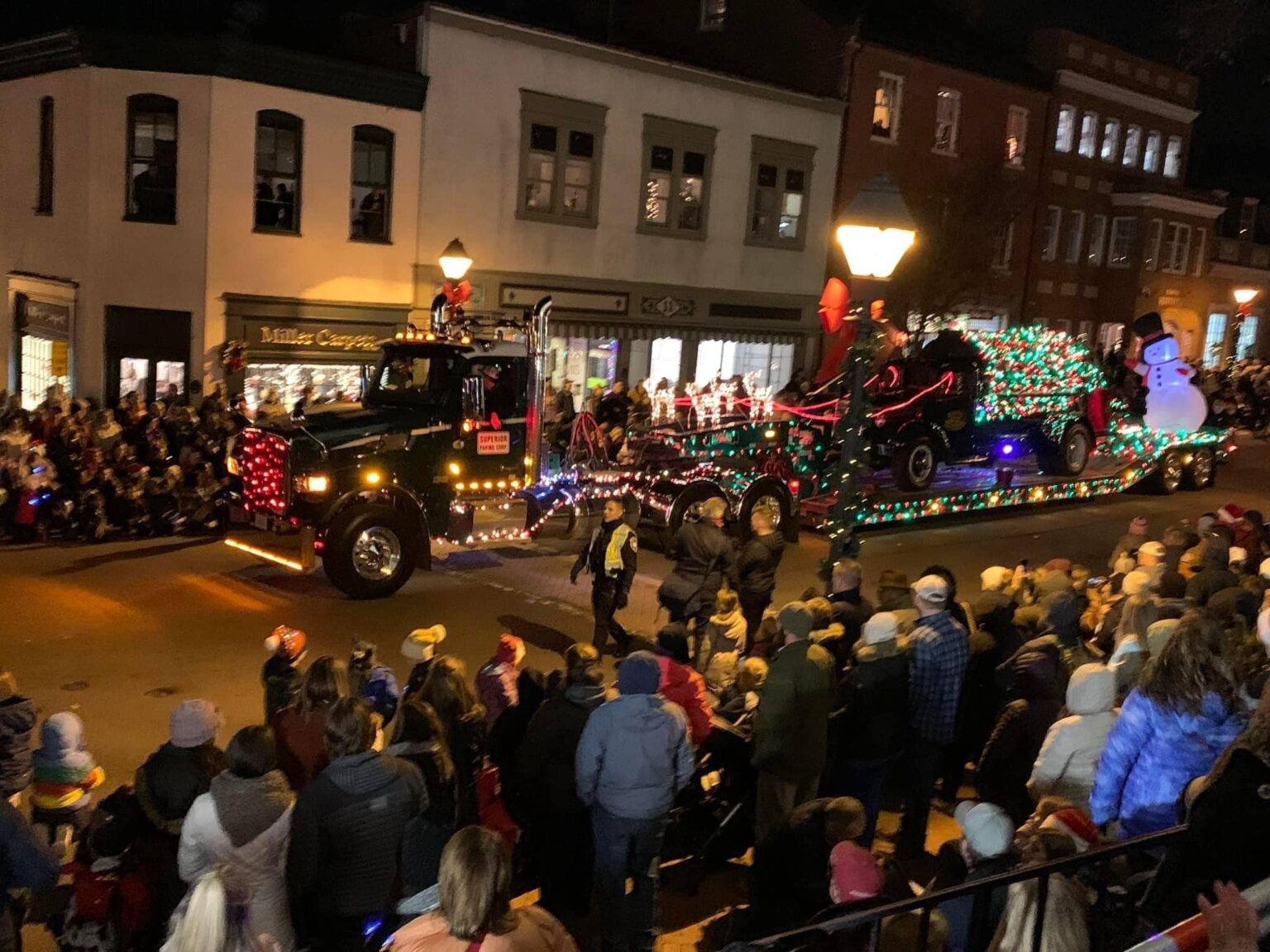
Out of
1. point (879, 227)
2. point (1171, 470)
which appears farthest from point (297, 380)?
point (1171, 470)

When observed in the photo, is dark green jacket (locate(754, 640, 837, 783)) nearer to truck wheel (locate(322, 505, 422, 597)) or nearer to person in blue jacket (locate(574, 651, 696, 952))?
person in blue jacket (locate(574, 651, 696, 952))

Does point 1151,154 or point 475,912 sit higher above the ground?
point 1151,154

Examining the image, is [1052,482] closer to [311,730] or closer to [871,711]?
[871,711]

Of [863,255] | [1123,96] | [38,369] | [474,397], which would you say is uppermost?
[1123,96]

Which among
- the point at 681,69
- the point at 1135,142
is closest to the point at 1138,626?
the point at 681,69

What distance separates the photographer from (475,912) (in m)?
3.39

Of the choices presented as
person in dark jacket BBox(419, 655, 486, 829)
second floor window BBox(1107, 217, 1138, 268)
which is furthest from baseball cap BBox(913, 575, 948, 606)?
second floor window BBox(1107, 217, 1138, 268)

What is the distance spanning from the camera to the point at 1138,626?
768cm

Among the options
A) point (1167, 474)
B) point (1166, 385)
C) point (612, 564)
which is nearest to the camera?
point (612, 564)

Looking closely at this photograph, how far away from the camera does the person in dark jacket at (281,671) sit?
271 inches

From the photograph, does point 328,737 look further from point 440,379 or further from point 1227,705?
point 440,379

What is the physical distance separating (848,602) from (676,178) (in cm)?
1706

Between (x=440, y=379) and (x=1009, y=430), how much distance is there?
408 inches

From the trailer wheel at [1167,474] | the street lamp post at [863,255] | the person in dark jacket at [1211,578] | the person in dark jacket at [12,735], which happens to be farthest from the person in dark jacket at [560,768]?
the trailer wheel at [1167,474]
